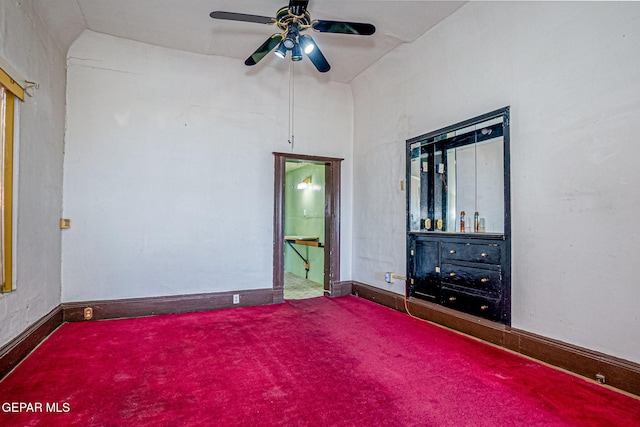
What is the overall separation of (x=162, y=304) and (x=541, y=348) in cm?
400

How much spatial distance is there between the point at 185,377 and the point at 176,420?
57 cm

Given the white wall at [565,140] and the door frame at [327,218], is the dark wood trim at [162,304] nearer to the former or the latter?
the door frame at [327,218]

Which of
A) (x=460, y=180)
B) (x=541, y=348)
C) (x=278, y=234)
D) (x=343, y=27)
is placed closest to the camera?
(x=541, y=348)

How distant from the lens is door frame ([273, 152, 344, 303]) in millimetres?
4805

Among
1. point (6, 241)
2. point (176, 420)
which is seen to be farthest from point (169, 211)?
point (176, 420)

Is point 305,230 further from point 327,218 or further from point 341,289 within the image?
point 341,289

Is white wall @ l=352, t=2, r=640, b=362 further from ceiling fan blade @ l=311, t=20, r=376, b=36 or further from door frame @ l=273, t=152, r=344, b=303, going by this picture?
door frame @ l=273, t=152, r=344, b=303

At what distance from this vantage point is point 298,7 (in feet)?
9.29

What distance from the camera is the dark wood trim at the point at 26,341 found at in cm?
247

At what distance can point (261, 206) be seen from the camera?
15.6ft

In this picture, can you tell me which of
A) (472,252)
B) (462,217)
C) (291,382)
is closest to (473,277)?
(472,252)

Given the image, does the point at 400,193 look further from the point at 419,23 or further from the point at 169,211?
the point at 169,211

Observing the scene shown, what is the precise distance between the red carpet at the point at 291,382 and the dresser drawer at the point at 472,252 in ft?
2.54

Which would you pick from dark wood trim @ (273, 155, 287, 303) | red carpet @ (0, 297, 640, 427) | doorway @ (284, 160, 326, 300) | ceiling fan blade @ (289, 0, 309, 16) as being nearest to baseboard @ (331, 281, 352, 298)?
doorway @ (284, 160, 326, 300)
